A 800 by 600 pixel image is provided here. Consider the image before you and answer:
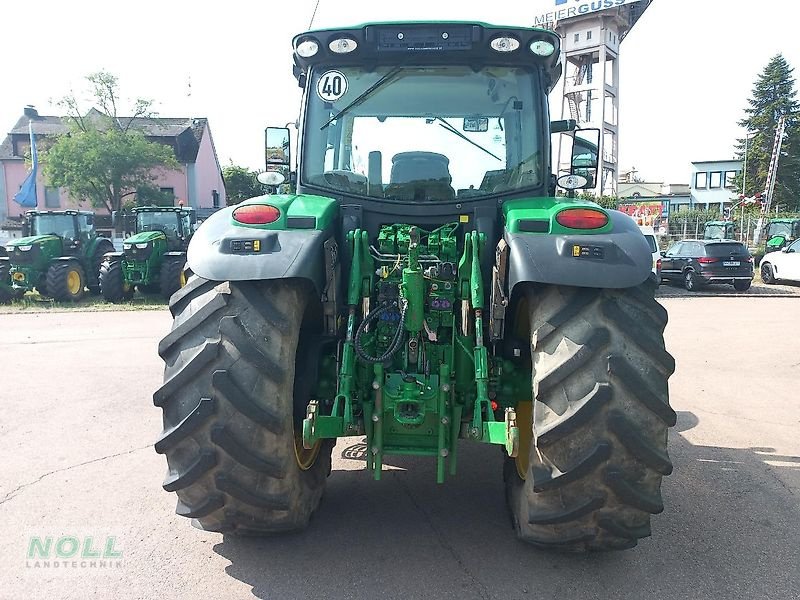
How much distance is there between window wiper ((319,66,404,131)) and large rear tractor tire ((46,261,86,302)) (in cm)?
1355

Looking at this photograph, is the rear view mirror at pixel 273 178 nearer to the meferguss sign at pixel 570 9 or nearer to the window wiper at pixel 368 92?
the window wiper at pixel 368 92

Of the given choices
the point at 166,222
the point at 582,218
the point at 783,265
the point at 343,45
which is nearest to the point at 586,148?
the point at 582,218

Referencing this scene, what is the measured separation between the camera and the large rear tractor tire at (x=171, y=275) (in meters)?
15.0

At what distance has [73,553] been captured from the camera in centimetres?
331

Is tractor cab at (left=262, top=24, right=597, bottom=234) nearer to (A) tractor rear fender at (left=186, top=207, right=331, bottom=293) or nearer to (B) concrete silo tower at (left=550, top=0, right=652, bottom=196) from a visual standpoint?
(A) tractor rear fender at (left=186, top=207, right=331, bottom=293)

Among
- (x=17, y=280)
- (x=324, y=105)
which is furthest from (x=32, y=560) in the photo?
(x=17, y=280)

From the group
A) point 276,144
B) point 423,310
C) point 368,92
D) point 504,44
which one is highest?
point 504,44

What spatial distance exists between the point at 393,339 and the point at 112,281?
13615 millimetres

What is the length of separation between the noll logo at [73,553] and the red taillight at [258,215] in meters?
1.84

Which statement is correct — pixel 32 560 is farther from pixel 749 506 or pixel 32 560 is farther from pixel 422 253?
pixel 749 506

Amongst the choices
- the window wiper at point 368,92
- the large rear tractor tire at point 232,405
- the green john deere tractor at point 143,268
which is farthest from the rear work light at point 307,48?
the green john deere tractor at point 143,268

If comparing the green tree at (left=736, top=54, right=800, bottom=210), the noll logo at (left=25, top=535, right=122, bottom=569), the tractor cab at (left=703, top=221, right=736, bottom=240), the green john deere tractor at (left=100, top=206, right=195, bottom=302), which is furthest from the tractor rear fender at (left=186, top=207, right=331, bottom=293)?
the green tree at (left=736, top=54, right=800, bottom=210)

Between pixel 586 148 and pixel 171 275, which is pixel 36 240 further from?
pixel 586 148

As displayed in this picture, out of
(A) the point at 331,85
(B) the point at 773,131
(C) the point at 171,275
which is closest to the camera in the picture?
(A) the point at 331,85
